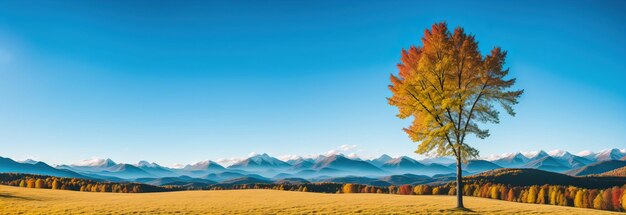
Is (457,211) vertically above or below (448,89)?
below

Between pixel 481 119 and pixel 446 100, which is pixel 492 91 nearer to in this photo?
pixel 481 119

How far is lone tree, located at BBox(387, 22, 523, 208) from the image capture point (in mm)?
34250

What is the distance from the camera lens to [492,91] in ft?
117

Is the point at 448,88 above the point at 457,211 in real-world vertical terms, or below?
above

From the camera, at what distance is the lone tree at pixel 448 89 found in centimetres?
Result: 3425

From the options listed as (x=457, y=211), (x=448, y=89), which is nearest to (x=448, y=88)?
(x=448, y=89)

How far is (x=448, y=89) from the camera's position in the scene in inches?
1383

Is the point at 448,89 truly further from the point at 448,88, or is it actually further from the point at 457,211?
the point at 457,211

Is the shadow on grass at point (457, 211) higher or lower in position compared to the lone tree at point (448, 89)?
lower

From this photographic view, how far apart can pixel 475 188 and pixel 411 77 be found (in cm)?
14319

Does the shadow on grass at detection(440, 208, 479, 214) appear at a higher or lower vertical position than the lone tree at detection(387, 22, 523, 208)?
lower

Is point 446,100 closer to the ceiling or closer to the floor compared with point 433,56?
closer to the floor

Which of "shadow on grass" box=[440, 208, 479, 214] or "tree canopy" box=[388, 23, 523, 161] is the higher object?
"tree canopy" box=[388, 23, 523, 161]

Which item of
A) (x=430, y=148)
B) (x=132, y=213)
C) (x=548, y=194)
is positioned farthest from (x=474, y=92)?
(x=548, y=194)
